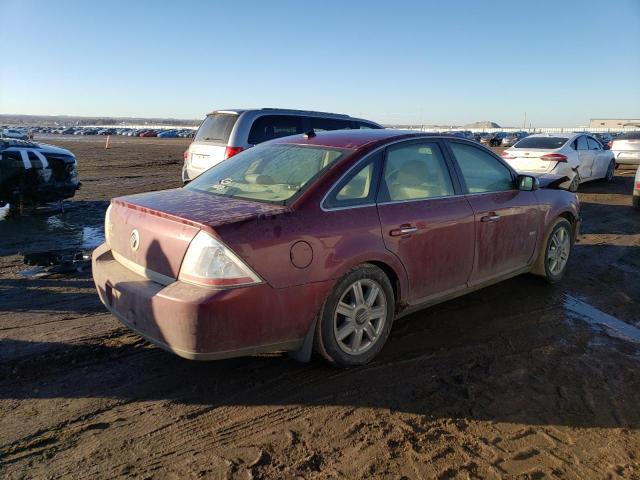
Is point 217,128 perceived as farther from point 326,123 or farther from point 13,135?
point 13,135

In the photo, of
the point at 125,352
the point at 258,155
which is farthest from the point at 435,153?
the point at 125,352

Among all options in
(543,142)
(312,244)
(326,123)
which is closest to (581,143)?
(543,142)

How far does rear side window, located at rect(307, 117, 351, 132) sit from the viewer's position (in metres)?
9.88

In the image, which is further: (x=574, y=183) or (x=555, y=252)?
(x=574, y=183)

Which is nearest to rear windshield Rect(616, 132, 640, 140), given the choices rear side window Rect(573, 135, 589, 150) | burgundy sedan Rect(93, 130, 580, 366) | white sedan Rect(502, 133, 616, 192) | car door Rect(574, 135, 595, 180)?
white sedan Rect(502, 133, 616, 192)

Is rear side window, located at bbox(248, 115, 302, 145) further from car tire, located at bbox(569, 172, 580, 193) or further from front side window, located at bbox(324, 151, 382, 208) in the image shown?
car tire, located at bbox(569, 172, 580, 193)

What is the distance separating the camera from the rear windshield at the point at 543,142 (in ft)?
40.8

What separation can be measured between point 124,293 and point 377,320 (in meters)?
1.71

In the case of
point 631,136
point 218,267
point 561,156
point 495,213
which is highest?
point 631,136

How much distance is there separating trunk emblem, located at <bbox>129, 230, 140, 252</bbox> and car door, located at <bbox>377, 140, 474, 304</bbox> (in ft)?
5.44

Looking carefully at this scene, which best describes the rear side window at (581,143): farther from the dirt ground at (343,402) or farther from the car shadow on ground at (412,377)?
the car shadow on ground at (412,377)

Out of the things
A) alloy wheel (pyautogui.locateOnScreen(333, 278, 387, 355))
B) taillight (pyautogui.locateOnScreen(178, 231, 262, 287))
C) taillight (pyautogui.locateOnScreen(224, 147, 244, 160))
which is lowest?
alloy wheel (pyautogui.locateOnScreen(333, 278, 387, 355))

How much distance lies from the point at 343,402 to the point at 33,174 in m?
8.13

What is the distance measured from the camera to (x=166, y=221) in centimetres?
317
